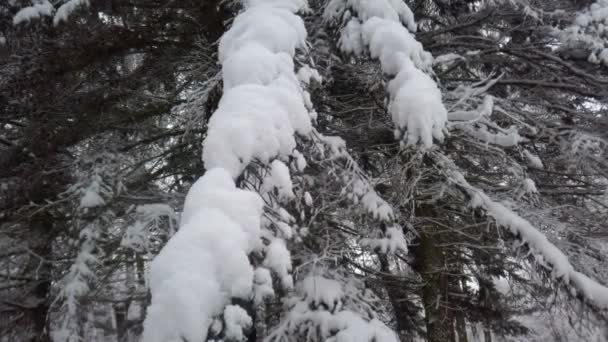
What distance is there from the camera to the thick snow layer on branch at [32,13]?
5.18m

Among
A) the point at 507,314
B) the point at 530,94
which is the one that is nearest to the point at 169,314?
the point at 530,94

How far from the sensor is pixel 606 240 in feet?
14.1

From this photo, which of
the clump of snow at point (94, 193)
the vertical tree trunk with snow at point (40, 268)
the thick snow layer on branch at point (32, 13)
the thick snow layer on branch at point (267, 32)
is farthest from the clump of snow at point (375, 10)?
the vertical tree trunk with snow at point (40, 268)

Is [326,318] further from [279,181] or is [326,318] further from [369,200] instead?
[279,181]

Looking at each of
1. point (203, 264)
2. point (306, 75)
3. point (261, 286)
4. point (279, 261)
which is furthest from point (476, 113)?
point (203, 264)

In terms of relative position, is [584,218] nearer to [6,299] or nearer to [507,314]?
[507,314]

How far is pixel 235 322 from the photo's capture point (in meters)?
1.68

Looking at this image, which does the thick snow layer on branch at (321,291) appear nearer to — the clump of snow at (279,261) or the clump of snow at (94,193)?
the clump of snow at (279,261)

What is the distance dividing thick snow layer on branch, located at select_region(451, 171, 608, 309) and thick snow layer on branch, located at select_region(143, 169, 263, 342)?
256 cm

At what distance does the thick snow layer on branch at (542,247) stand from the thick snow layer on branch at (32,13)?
573 centimetres

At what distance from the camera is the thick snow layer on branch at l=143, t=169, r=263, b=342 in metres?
1.60

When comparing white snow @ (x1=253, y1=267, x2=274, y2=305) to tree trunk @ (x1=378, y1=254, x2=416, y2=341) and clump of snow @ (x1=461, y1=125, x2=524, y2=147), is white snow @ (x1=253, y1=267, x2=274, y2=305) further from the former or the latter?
tree trunk @ (x1=378, y1=254, x2=416, y2=341)

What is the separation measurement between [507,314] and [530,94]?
3631 millimetres

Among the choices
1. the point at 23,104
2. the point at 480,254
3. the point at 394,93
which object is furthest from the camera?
the point at 480,254
